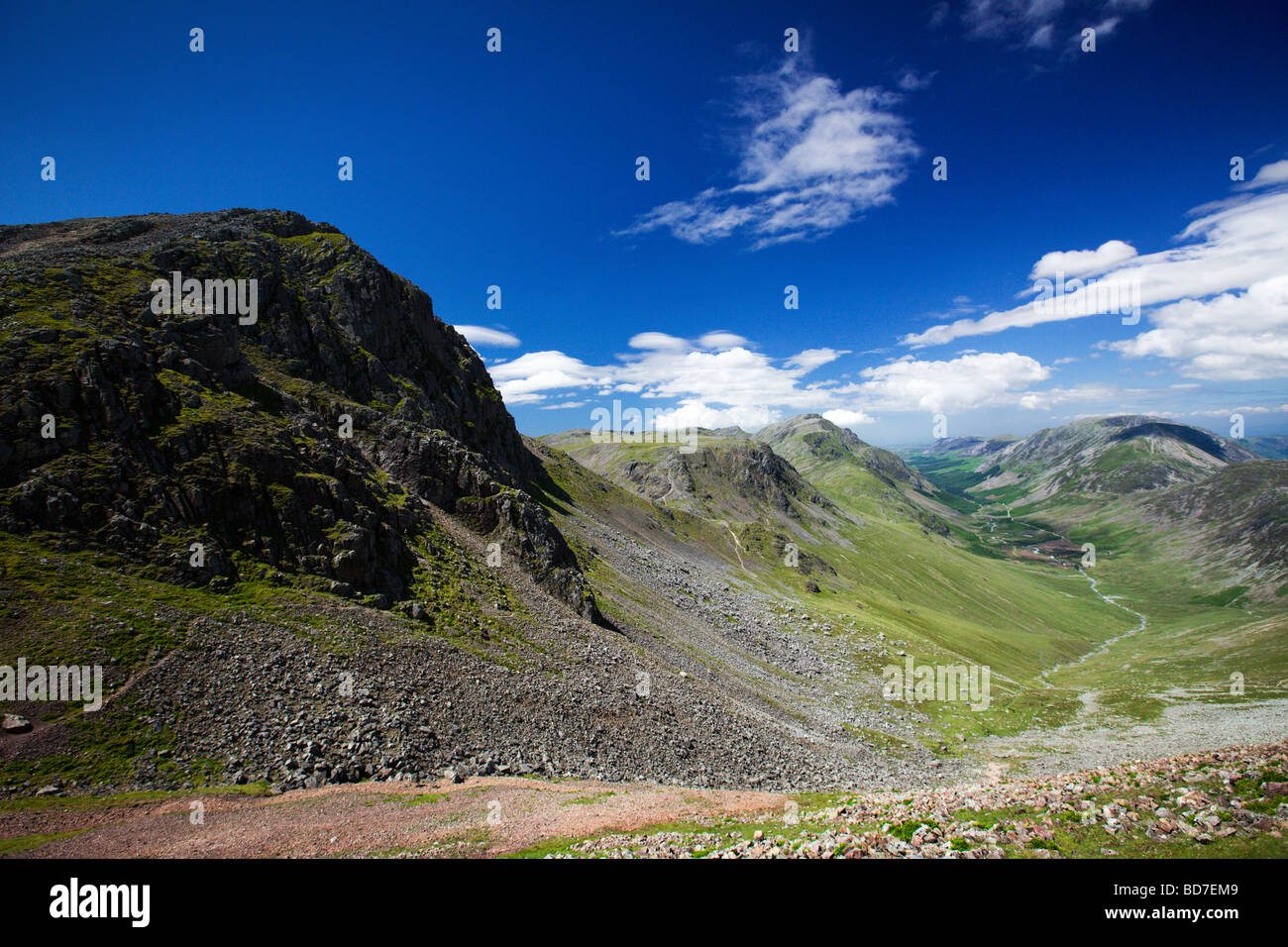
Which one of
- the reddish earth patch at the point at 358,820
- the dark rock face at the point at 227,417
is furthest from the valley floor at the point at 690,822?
the dark rock face at the point at 227,417

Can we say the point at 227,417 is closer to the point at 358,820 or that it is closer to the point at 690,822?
the point at 358,820

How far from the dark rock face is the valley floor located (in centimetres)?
1850

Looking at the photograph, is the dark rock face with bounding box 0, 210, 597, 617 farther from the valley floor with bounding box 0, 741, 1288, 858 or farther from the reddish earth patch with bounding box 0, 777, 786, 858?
the valley floor with bounding box 0, 741, 1288, 858

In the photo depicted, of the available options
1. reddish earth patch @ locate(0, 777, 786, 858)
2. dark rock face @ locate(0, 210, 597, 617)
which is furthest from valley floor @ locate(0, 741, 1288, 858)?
dark rock face @ locate(0, 210, 597, 617)

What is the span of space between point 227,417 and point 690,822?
49.6 meters

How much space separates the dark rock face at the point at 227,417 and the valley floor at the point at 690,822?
1850 centimetres

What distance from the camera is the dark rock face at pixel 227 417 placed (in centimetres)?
3566

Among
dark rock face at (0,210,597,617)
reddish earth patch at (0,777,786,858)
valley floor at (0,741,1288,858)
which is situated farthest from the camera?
dark rock face at (0,210,597,617)

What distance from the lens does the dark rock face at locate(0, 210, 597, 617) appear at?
1404 inches

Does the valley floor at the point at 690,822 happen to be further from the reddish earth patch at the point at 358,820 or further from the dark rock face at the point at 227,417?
the dark rock face at the point at 227,417

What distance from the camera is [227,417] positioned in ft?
148

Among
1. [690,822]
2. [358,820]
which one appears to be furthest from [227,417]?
[690,822]
